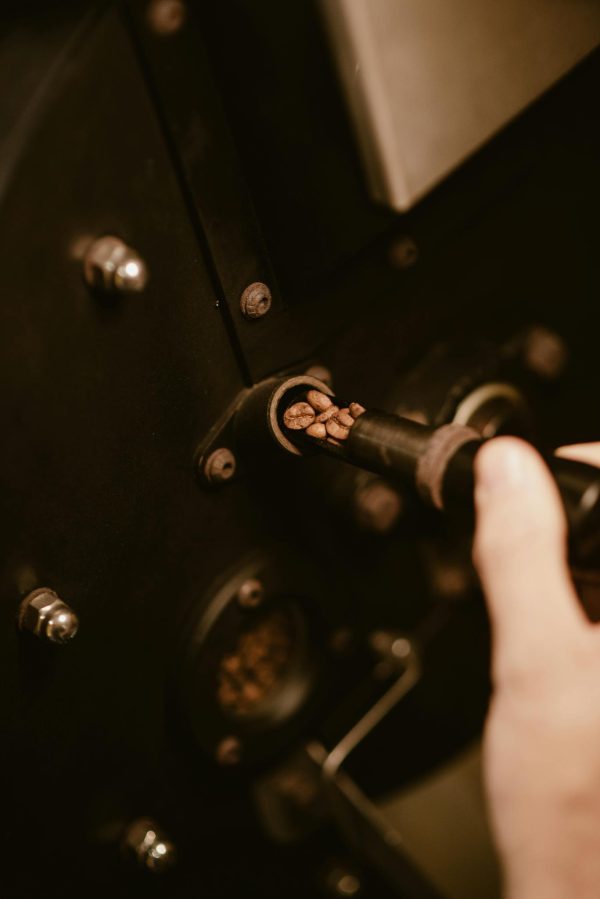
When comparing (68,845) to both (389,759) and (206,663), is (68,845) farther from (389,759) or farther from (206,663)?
(389,759)

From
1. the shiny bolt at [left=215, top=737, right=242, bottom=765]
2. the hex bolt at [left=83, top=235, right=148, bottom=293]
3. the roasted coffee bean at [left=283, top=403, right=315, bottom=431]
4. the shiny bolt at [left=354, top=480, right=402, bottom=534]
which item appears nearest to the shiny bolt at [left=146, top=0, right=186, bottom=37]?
the hex bolt at [left=83, top=235, right=148, bottom=293]

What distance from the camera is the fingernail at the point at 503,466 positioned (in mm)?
343

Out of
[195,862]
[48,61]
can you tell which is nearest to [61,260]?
[48,61]

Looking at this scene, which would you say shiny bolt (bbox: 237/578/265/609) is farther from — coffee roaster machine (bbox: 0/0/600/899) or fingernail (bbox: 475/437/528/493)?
fingernail (bbox: 475/437/528/493)

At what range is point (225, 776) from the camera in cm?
60

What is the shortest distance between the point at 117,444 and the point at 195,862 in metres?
0.37

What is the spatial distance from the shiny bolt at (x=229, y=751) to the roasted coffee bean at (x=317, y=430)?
0.26 meters

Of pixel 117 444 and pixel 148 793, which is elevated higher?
pixel 117 444

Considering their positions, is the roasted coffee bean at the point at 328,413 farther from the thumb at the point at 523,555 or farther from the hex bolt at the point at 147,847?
the hex bolt at the point at 147,847

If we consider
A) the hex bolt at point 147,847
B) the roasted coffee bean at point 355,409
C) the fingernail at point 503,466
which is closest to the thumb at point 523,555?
the fingernail at point 503,466

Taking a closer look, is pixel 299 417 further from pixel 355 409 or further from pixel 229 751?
pixel 229 751

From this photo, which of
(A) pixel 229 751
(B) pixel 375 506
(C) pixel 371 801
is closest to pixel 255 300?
(B) pixel 375 506

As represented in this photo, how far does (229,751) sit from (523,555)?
0.34 metres

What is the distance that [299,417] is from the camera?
47 cm
